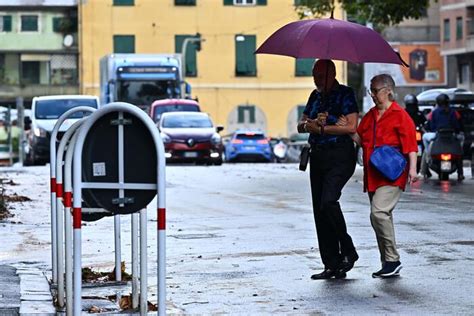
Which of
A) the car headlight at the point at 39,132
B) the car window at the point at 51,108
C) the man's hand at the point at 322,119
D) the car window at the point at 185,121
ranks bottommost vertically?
the car headlight at the point at 39,132

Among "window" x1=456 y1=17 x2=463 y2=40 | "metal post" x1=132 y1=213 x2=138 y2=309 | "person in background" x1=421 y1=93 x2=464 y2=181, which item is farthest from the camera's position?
"window" x1=456 y1=17 x2=463 y2=40

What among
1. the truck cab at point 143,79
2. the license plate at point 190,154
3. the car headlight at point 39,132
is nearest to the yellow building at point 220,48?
the truck cab at point 143,79

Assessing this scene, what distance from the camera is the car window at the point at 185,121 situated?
139ft

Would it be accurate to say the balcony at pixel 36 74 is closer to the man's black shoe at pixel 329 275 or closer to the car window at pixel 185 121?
the car window at pixel 185 121

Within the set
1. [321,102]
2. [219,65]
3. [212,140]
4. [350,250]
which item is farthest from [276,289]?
[219,65]

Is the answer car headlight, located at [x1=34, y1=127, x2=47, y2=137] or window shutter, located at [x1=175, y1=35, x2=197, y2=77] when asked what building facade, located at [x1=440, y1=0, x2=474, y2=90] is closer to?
window shutter, located at [x1=175, y1=35, x2=197, y2=77]

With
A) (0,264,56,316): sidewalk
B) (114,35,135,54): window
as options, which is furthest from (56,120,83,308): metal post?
(114,35,135,54): window

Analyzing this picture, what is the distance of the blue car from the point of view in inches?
2109

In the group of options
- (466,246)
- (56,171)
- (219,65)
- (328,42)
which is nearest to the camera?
(56,171)

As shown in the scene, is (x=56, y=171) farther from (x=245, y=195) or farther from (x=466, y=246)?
(x=245, y=195)

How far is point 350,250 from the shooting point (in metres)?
11.8

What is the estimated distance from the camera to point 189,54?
235 feet

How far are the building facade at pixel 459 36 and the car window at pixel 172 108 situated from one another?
3067 centimetres

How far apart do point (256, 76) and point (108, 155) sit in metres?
64.7
